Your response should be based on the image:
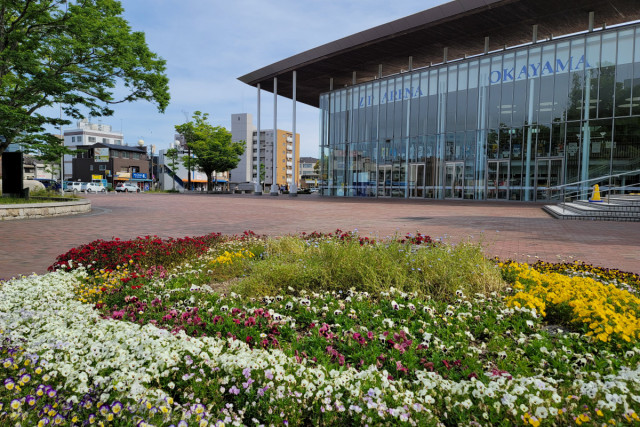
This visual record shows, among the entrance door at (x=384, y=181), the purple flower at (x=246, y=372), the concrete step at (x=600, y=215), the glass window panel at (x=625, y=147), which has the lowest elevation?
the purple flower at (x=246, y=372)

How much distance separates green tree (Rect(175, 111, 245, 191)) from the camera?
193 ft

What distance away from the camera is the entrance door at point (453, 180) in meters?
31.4

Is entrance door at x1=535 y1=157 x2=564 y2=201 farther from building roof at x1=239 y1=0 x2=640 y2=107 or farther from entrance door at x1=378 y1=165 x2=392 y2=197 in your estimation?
entrance door at x1=378 y1=165 x2=392 y2=197

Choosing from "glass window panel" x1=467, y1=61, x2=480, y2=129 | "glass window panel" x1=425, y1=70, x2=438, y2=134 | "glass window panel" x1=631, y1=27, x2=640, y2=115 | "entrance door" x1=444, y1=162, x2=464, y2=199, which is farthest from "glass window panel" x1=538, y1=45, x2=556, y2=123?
"glass window panel" x1=425, y1=70, x2=438, y2=134

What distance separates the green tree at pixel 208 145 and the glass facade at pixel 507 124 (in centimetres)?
2643

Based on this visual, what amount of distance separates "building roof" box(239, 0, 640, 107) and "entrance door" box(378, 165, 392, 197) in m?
9.35

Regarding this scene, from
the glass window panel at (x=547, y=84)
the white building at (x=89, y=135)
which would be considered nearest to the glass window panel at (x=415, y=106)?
the glass window panel at (x=547, y=84)

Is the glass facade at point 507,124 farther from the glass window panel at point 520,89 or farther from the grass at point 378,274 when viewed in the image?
the grass at point 378,274

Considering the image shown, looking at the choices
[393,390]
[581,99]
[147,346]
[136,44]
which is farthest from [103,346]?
[581,99]

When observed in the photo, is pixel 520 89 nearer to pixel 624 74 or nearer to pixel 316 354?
pixel 624 74

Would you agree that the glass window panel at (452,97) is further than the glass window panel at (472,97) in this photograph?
Yes

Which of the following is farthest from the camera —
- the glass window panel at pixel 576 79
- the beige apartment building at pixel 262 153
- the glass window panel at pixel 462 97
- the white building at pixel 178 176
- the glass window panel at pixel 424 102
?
the beige apartment building at pixel 262 153

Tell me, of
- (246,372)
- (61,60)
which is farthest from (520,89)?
(246,372)

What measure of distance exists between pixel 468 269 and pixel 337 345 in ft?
7.69
